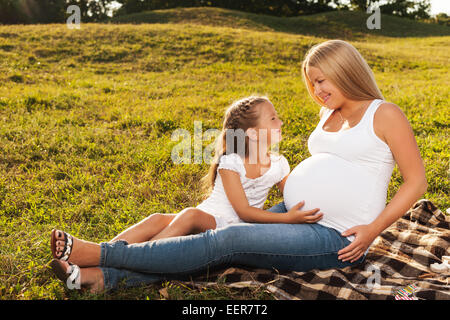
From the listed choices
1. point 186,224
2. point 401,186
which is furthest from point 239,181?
point 401,186

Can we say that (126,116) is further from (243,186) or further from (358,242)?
(358,242)

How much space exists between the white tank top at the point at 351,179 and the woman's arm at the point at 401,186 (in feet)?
0.29

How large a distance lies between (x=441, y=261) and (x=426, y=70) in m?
11.0

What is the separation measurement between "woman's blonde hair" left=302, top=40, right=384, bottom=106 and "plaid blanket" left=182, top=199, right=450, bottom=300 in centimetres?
111

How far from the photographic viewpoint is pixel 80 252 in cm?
224

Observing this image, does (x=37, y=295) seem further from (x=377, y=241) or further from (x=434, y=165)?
(x=434, y=165)

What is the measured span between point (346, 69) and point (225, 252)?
1396 mm

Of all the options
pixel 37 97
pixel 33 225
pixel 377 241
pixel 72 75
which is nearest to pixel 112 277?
pixel 33 225

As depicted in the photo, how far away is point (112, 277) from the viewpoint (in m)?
2.31

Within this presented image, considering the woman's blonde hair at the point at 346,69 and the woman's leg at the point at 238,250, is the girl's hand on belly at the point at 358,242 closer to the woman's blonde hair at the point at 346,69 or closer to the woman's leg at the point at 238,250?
the woman's leg at the point at 238,250

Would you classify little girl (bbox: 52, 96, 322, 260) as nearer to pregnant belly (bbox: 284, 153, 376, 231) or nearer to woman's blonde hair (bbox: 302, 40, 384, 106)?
pregnant belly (bbox: 284, 153, 376, 231)

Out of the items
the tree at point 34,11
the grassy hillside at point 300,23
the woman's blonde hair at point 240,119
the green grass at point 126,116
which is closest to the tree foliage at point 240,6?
the tree at point 34,11

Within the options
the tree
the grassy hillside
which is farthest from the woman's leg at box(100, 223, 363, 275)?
the tree
